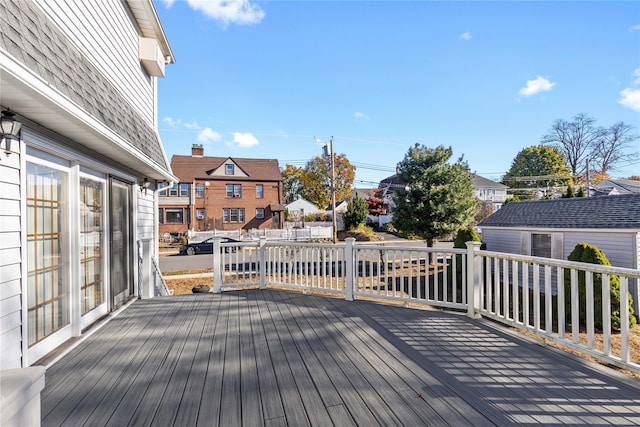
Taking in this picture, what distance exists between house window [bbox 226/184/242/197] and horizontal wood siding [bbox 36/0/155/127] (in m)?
18.9

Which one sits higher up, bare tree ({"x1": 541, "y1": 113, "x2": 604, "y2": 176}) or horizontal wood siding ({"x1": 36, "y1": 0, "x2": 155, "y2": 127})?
bare tree ({"x1": 541, "y1": 113, "x2": 604, "y2": 176})

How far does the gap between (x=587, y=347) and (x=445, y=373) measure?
123cm

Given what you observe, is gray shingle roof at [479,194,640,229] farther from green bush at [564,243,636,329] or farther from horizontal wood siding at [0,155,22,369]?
horizontal wood siding at [0,155,22,369]

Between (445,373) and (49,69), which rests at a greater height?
(49,69)

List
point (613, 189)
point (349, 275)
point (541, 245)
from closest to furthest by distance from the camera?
point (349, 275) < point (541, 245) < point (613, 189)

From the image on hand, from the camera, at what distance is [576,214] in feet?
32.5

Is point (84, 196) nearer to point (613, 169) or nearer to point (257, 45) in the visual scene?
point (257, 45)

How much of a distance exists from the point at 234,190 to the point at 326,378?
2388cm

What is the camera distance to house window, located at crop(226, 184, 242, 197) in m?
24.6

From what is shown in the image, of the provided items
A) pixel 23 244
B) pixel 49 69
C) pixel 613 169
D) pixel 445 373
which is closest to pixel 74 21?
pixel 49 69

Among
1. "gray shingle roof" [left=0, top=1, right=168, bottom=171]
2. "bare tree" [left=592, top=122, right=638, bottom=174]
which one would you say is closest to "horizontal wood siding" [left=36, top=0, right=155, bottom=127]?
"gray shingle roof" [left=0, top=1, right=168, bottom=171]

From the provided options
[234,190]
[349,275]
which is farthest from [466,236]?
[234,190]

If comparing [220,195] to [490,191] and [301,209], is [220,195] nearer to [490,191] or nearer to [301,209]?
[301,209]

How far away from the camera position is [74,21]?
3217 millimetres
